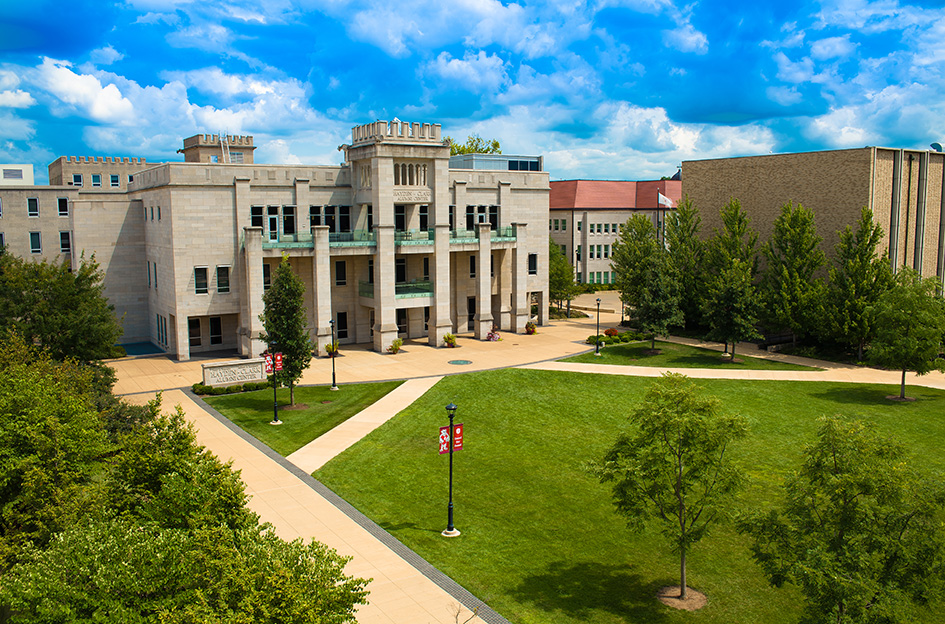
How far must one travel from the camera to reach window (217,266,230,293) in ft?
151

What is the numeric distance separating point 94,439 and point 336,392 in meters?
18.1

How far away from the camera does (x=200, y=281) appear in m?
45.6

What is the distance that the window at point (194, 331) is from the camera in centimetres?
4788

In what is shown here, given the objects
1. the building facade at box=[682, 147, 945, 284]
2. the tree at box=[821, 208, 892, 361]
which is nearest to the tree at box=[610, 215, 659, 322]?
the building facade at box=[682, 147, 945, 284]

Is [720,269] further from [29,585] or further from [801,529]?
[29,585]

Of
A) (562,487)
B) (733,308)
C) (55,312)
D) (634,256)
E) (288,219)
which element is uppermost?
(288,219)

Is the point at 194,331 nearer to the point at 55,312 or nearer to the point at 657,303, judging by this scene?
the point at 55,312

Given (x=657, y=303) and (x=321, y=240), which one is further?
(x=657, y=303)

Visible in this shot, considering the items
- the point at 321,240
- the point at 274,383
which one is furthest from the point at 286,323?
the point at 321,240

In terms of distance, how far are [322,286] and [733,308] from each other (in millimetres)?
26177

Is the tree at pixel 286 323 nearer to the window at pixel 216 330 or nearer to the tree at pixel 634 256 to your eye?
the window at pixel 216 330

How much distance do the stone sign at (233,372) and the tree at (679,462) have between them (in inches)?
1020

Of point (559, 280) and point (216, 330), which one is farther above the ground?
point (559, 280)

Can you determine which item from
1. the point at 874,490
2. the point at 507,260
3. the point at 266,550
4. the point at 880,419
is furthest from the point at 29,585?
the point at 507,260
